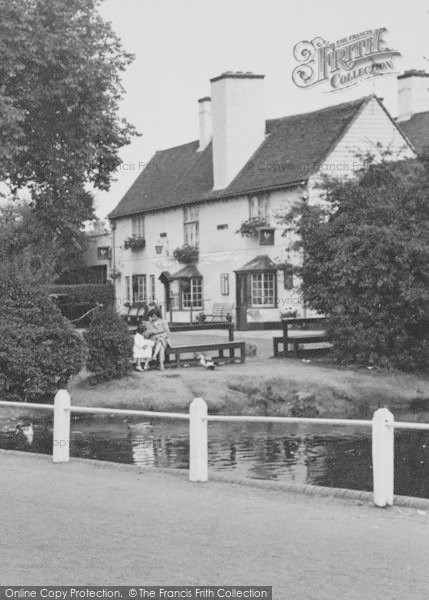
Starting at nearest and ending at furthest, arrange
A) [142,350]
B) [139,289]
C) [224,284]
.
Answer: [142,350], [224,284], [139,289]

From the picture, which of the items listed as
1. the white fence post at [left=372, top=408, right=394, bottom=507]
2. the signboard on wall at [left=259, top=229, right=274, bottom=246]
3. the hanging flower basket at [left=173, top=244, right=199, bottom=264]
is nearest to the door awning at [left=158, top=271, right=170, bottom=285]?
the hanging flower basket at [left=173, top=244, right=199, bottom=264]

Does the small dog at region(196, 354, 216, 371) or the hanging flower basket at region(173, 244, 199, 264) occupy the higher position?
the hanging flower basket at region(173, 244, 199, 264)

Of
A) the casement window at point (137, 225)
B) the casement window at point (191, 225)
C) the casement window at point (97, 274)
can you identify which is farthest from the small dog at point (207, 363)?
the casement window at point (97, 274)

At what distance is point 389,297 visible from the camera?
24.0 m

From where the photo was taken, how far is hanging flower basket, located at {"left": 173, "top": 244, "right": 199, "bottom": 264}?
44750 millimetres

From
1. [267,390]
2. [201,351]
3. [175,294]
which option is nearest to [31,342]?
[267,390]

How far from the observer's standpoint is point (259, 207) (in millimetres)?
40906

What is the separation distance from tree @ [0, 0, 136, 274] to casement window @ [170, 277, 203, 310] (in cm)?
931

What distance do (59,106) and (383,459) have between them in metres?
25.7

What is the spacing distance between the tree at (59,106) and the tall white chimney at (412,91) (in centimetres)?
1706

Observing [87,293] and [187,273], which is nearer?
[187,273]

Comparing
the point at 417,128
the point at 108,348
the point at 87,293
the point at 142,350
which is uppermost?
the point at 417,128

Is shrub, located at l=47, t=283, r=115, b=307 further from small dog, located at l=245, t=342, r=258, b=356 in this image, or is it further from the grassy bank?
the grassy bank

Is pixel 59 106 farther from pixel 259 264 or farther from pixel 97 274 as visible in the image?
pixel 97 274
